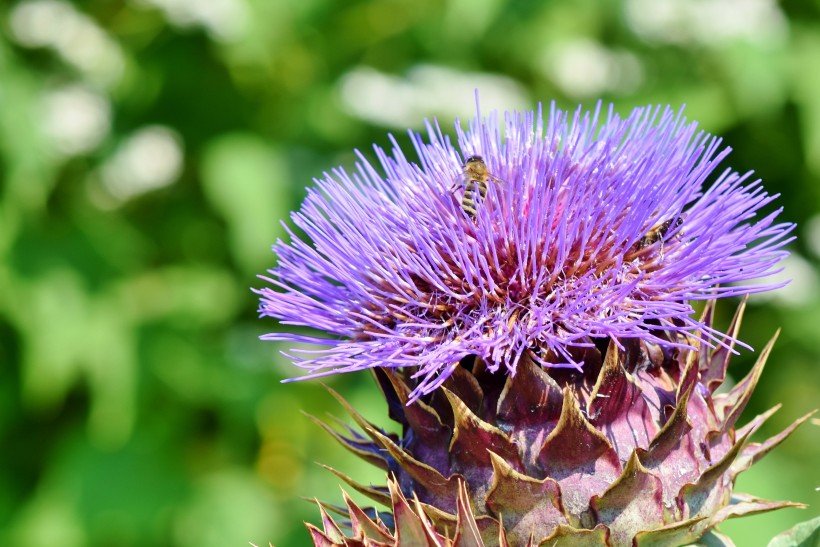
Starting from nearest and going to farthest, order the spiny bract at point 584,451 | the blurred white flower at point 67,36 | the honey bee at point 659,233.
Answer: the spiny bract at point 584,451, the honey bee at point 659,233, the blurred white flower at point 67,36

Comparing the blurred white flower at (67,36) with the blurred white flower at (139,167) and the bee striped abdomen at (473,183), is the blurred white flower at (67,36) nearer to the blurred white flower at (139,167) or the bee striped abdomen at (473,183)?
the blurred white flower at (139,167)

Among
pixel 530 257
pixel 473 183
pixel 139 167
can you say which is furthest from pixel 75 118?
pixel 530 257

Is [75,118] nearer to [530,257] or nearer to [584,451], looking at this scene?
[530,257]

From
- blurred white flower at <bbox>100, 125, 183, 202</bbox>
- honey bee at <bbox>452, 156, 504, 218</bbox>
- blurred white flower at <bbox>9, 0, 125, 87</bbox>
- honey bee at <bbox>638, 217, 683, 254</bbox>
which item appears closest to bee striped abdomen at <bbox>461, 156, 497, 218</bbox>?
honey bee at <bbox>452, 156, 504, 218</bbox>

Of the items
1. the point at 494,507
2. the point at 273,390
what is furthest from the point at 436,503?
the point at 273,390

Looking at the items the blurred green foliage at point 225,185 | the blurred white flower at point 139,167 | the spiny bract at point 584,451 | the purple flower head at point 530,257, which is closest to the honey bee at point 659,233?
the purple flower head at point 530,257

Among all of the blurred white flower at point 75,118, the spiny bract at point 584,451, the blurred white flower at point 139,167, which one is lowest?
the spiny bract at point 584,451
